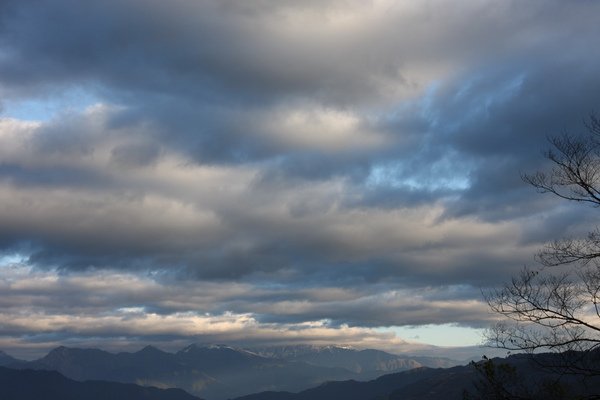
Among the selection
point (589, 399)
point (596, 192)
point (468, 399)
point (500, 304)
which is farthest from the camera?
point (468, 399)

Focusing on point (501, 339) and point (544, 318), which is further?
point (501, 339)

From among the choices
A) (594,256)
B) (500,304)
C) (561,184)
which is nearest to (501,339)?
(500,304)

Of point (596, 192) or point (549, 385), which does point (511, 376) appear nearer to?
point (549, 385)

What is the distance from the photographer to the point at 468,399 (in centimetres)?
4712

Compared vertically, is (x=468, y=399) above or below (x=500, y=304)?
below

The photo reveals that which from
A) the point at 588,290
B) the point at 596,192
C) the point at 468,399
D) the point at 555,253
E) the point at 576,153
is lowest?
the point at 468,399

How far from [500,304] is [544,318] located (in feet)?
7.10

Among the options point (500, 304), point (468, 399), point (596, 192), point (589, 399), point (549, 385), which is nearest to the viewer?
point (589, 399)

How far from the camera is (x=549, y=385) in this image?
116ft

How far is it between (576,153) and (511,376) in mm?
15255

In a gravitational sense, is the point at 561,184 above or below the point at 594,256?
above

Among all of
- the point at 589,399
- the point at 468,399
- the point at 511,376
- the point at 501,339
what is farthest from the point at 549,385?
the point at 468,399

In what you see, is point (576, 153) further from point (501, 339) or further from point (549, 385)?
point (549, 385)

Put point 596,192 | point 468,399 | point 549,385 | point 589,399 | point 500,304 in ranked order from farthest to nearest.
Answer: point 468,399 < point 549,385 < point 500,304 < point 596,192 < point 589,399
